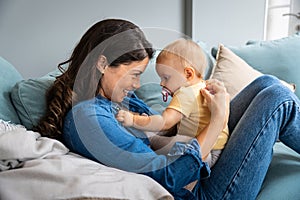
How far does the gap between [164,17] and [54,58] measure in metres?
0.75

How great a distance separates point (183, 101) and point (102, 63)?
286 mm

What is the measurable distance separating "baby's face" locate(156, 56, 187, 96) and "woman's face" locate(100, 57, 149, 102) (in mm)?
107

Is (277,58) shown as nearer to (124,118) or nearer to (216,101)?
(216,101)

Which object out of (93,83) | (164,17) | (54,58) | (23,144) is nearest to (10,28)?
(54,58)

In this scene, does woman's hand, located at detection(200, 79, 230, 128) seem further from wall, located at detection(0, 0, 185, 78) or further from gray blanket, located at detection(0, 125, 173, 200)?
wall, located at detection(0, 0, 185, 78)

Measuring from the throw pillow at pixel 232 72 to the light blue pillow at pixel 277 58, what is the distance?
0.28 ft

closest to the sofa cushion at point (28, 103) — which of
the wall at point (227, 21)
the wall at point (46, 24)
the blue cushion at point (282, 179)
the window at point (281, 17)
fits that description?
the blue cushion at point (282, 179)

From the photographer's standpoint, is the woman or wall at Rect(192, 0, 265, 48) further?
Result: wall at Rect(192, 0, 265, 48)

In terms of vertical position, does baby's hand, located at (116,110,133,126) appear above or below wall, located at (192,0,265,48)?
below

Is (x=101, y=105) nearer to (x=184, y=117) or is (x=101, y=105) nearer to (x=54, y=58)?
(x=184, y=117)

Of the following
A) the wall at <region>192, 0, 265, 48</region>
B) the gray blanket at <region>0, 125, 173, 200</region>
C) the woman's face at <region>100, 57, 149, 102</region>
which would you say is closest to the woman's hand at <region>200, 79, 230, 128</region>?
the woman's face at <region>100, 57, 149, 102</region>

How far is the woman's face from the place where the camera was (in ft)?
3.63

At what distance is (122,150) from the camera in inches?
38.8

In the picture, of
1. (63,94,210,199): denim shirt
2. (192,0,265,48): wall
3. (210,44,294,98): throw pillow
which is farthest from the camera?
(192,0,265,48): wall
